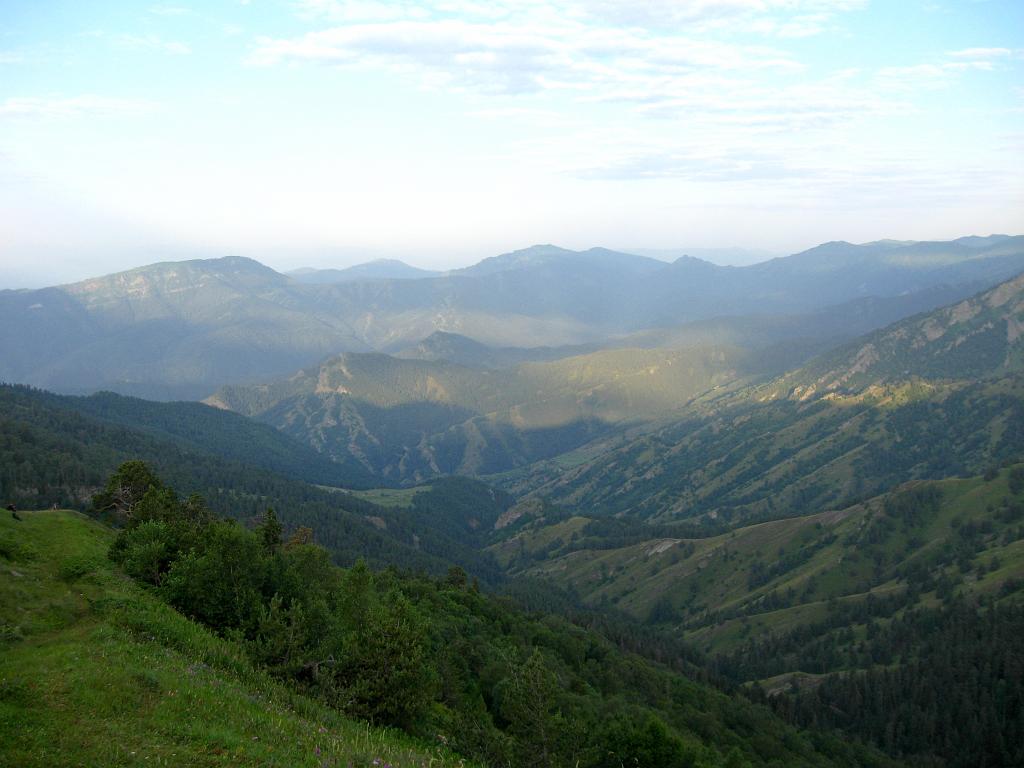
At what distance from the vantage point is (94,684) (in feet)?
92.1

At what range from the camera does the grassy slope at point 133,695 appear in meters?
24.1

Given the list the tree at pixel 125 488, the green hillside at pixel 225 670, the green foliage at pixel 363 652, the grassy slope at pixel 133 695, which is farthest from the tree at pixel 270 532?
the grassy slope at pixel 133 695

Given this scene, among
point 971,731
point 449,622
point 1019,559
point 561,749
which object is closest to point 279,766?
Result: point 561,749

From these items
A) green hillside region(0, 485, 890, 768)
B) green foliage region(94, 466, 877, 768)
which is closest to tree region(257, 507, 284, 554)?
green foliage region(94, 466, 877, 768)

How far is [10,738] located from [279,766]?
9.08 metres

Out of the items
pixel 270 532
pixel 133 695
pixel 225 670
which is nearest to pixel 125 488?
pixel 270 532

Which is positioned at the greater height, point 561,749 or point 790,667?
point 561,749

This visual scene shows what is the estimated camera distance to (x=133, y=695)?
27688 mm

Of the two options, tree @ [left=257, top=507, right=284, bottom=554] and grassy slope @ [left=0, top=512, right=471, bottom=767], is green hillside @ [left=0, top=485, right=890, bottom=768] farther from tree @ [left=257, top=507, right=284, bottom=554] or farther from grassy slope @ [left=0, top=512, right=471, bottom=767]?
tree @ [left=257, top=507, right=284, bottom=554]

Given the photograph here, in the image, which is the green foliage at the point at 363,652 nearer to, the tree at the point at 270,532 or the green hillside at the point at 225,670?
the green hillside at the point at 225,670

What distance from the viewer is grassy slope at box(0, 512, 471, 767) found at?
24.1 m

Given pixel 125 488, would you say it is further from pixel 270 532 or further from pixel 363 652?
pixel 363 652

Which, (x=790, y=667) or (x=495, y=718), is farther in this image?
(x=790, y=667)

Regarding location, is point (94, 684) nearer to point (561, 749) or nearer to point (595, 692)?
point (561, 749)
